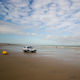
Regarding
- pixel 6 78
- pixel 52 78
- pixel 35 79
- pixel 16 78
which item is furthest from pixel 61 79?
pixel 6 78

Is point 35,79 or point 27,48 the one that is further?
point 27,48

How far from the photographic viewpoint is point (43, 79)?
17.5ft

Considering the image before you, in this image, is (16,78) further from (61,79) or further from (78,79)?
(78,79)

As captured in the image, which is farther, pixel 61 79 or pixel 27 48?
pixel 27 48

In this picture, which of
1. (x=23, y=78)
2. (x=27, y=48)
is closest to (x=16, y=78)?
(x=23, y=78)

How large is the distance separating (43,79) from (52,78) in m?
0.72

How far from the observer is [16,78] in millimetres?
5395

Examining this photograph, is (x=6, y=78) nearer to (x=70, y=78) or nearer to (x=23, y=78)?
(x=23, y=78)

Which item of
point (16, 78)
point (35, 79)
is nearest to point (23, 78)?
point (16, 78)

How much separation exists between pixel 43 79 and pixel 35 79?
59 centimetres

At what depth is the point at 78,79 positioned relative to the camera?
5.48 meters

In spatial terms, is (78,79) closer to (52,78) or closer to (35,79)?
(52,78)

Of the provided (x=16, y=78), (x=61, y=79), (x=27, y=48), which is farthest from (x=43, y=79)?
(x=27, y=48)

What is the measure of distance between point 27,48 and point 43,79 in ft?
62.9
